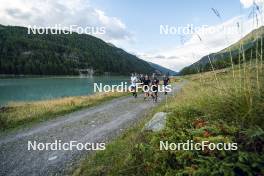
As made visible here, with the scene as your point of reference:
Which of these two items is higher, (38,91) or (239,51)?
(239,51)

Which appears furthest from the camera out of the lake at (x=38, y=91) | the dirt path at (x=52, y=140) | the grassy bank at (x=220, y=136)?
the lake at (x=38, y=91)

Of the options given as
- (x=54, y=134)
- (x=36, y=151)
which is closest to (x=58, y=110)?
(x=54, y=134)

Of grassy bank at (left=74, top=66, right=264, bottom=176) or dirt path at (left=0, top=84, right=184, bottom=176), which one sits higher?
grassy bank at (left=74, top=66, right=264, bottom=176)

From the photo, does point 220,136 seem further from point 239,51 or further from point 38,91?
point 38,91

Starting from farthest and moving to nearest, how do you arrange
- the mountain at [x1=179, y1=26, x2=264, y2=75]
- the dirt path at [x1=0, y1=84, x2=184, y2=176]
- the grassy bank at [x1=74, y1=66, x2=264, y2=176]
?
the dirt path at [x1=0, y1=84, x2=184, y2=176] < the mountain at [x1=179, y1=26, x2=264, y2=75] < the grassy bank at [x1=74, y1=66, x2=264, y2=176]

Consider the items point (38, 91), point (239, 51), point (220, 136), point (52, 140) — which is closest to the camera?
point (220, 136)

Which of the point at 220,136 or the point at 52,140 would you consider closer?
the point at 220,136

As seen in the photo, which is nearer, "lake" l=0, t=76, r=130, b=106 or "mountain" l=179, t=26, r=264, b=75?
"mountain" l=179, t=26, r=264, b=75

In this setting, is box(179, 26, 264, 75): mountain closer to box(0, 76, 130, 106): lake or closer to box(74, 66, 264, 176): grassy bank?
box(74, 66, 264, 176): grassy bank

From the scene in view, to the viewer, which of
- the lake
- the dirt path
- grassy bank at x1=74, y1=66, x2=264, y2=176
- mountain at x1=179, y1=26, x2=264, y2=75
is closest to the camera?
grassy bank at x1=74, y1=66, x2=264, y2=176

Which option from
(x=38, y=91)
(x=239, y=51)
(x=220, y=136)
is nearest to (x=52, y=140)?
(x=220, y=136)

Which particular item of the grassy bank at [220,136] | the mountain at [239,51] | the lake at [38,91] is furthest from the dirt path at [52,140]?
the lake at [38,91]

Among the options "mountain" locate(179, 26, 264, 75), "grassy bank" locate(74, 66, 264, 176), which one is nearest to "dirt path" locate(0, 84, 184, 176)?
"grassy bank" locate(74, 66, 264, 176)

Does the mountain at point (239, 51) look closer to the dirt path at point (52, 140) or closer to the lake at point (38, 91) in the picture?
the dirt path at point (52, 140)
